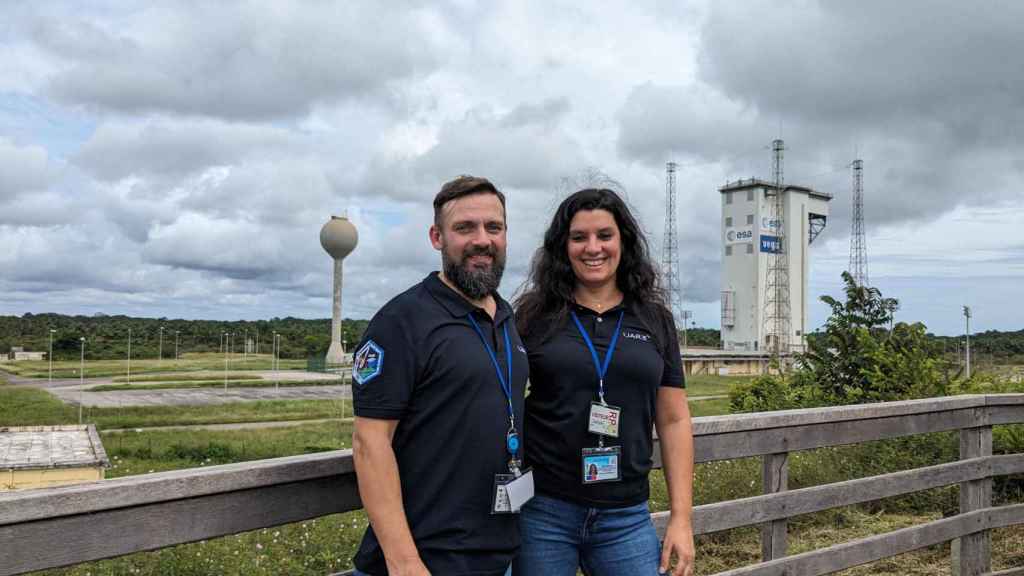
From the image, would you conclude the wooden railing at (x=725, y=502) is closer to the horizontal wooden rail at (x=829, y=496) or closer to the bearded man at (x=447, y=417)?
the horizontal wooden rail at (x=829, y=496)

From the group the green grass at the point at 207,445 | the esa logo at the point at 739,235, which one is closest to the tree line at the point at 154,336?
the esa logo at the point at 739,235

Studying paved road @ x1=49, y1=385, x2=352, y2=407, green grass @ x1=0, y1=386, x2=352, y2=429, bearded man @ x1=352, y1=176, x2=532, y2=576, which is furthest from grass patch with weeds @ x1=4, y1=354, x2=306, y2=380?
bearded man @ x1=352, y1=176, x2=532, y2=576

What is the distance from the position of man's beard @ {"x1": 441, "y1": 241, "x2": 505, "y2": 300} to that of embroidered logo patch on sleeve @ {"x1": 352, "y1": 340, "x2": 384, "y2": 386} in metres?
0.32

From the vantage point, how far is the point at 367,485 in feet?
6.39

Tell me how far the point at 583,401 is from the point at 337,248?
70838 mm

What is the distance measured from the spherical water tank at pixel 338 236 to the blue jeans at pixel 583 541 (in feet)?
230

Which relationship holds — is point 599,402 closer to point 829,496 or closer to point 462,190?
point 462,190

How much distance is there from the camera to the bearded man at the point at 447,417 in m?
1.96

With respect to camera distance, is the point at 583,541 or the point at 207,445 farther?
the point at 207,445

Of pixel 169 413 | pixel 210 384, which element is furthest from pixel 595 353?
pixel 210 384

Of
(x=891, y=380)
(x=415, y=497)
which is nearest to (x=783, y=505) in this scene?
(x=415, y=497)

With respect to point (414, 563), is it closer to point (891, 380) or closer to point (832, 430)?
point (832, 430)

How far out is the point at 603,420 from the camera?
2.40 m

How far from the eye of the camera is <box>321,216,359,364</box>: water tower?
70.8 m
